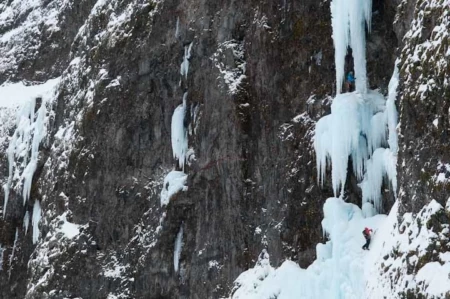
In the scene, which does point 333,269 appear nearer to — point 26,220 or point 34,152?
point 26,220

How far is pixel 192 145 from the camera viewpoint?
21.4m

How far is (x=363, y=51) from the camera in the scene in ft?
56.9

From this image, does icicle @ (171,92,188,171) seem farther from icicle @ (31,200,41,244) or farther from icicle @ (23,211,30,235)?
icicle @ (23,211,30,235)

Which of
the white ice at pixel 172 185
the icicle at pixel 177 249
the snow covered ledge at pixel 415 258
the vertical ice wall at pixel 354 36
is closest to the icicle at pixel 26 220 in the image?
the white ice at pixel 172 185

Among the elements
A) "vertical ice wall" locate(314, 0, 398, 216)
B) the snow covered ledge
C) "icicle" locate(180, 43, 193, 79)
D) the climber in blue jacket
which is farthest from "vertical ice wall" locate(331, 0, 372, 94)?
"icicle" locate(180, 43, 193, 79)

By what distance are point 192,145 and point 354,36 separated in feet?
20.7

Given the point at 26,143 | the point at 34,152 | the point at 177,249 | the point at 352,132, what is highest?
the point at 26,143

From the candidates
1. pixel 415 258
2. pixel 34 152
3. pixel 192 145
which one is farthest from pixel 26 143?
pixel 415 258

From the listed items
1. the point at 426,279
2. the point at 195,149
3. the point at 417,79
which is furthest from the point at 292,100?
the point at 426,279

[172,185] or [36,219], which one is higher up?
[36,219]

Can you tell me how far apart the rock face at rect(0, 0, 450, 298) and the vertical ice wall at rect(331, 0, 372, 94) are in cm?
35

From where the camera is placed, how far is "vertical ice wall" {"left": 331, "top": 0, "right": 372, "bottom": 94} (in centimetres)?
1725

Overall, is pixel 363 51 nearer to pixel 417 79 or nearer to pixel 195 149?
pixel 417 79

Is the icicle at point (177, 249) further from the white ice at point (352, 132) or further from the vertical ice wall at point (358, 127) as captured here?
the white ice at point (352, 132)
